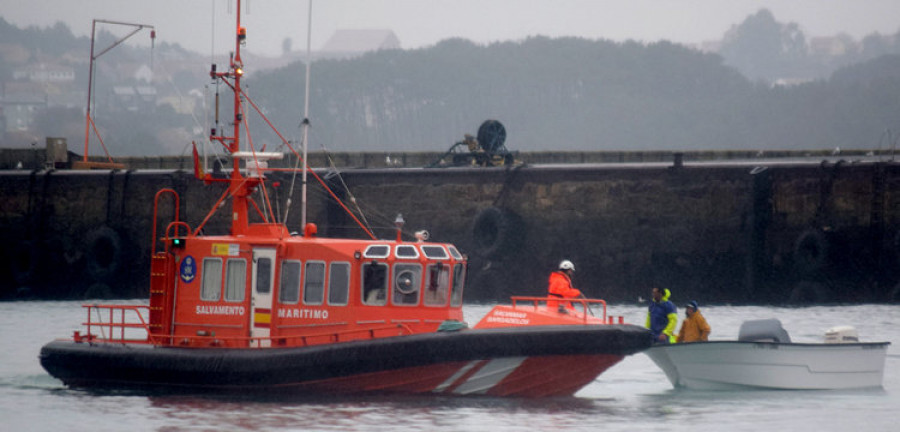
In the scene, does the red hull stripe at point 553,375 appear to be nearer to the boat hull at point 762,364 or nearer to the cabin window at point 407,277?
the cabin window at point 407,277

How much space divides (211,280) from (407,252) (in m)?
2.50

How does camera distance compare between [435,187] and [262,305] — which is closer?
[262,305]

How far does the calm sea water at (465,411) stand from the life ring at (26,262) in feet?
41.2

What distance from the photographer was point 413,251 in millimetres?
14914

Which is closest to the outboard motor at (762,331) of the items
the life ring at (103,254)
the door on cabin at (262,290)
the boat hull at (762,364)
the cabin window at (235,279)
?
the boat hull at (762,364)

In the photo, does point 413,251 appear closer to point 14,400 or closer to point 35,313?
point 14,400

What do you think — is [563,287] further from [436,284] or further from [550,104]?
[550,104]

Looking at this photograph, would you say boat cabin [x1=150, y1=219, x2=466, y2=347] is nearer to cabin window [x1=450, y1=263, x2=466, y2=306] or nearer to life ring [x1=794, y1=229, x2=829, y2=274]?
cabin window [x1=450, y1=263, x2=466, y2=306]

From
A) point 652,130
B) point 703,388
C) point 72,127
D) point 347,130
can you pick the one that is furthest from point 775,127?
point 703,388

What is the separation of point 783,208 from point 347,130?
8828cm

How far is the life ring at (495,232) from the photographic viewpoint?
27.9 metres

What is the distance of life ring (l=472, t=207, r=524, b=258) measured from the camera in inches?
1097

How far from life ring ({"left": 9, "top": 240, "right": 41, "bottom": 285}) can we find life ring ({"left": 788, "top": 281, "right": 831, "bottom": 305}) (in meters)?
17.3

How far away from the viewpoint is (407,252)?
1491 cm
